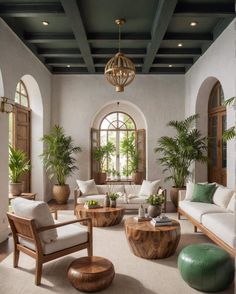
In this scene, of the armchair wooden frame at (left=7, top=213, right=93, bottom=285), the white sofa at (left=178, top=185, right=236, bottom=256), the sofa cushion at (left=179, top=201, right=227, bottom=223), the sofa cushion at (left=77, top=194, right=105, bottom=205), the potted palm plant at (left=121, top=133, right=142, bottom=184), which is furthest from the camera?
the potted palm plant at (left=121, top=133, right=142, bottom=184)

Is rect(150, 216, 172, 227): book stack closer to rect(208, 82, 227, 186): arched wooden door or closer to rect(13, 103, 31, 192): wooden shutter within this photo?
rect(208, 82, 227, 186): arched wooden door

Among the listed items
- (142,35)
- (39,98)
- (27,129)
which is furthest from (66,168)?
(142,35)

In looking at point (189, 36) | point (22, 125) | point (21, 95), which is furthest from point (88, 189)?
point (189, 36)

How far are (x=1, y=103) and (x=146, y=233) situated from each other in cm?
333

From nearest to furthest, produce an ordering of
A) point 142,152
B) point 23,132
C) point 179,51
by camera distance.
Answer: point 179,51 < point 23,132 < point 142,152

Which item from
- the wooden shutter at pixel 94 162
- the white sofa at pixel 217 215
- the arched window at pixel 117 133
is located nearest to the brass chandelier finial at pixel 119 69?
the white sofa at pixel 217 215

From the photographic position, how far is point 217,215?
14.8 feet

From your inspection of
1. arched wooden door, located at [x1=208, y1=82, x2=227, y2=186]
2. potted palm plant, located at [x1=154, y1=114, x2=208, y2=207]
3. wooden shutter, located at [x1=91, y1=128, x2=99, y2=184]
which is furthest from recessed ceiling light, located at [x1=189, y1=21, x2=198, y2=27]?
wooden shutter, located at [x1=91, y1=128, x2=99, y2=184]

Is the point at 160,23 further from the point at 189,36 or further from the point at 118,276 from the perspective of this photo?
the point at 118,276

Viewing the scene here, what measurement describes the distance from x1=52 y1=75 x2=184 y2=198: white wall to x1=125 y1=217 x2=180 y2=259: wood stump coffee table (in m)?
4.72

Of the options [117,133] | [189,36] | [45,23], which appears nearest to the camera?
[45,23]

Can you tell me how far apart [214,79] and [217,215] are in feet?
12.6

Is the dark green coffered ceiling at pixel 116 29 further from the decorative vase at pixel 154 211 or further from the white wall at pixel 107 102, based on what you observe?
Answer: the decorative vase at pixel 154 211

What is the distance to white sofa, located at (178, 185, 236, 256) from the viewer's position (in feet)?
12.5
